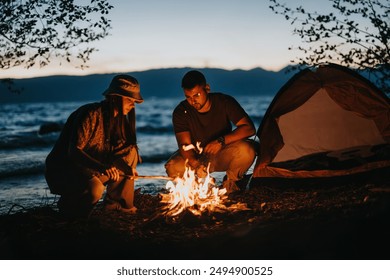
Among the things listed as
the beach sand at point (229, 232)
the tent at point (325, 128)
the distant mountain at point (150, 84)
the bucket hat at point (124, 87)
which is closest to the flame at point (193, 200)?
the beach sand at point (229, 232)

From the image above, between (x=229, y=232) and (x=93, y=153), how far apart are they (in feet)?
5.90

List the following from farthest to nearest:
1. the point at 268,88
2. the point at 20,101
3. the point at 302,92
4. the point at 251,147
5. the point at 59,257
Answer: the point at 268,88
the point at 20,101
the point at 302,92
the point at 251,147
the point at 59,257

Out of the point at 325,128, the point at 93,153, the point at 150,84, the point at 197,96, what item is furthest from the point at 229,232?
the point at 150,84

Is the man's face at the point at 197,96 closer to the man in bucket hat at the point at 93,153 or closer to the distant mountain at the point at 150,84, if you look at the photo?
the man in bucket hat at the point at 93,153

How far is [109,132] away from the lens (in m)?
4.96

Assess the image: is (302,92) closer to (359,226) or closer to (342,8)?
(342,8)

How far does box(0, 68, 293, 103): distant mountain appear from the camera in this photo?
73.5 metres

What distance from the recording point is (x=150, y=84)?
80688 mm

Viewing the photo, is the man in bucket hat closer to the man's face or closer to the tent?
the man's face

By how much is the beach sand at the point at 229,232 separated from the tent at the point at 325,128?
879mm

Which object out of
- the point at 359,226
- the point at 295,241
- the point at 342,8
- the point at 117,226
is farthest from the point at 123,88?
the point at 342,8

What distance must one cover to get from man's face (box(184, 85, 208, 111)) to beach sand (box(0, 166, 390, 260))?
1.37 meters

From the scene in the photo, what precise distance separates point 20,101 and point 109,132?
6886 centimetres

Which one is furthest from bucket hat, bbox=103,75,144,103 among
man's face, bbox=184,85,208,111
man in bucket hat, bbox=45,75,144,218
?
man's face, bbox=184,85,208,111
